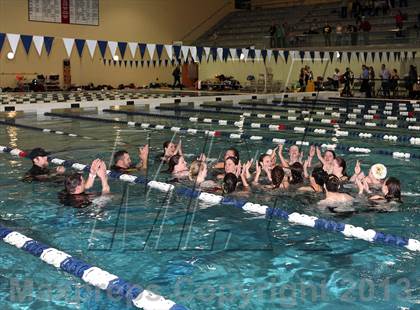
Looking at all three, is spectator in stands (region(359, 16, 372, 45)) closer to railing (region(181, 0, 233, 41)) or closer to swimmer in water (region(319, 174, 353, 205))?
railing (region(181, 0, 233, 41))

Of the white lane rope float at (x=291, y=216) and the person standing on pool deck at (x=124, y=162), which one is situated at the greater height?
the person standing on pool deck at (x=124, y=162)

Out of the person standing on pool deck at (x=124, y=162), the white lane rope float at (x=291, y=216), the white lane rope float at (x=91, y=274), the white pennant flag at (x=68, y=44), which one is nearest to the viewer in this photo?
the white lane rope float at (x=91, y=274)

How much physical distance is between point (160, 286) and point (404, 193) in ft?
11.3

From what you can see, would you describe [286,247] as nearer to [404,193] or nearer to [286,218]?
[286,218]

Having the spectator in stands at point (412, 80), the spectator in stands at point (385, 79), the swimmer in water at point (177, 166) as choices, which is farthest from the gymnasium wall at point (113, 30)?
the swimmer in water at point (177, 166)

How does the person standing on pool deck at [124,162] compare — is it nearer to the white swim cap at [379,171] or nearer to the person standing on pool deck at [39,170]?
the person standing on pool deck at [39,170]

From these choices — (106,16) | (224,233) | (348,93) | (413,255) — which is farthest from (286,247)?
(106,16)

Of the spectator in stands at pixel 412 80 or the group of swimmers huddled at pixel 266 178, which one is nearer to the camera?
the group of swimmers huddled at pixel 266 178

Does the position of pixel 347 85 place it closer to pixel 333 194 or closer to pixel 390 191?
pixel 390 191

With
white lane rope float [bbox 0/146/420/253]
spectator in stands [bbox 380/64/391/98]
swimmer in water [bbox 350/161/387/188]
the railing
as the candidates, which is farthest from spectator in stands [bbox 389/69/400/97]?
white lane rope float [bbox 0/146/420/253]

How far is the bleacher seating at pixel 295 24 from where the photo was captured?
2103 centimetres

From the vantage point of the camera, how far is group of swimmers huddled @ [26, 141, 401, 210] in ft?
17.3

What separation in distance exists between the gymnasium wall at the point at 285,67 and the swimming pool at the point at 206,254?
58.5 feet

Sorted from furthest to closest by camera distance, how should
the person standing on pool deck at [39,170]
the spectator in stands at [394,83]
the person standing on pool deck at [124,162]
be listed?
the spectator in stands at [394,83]
the person standing on pool deck at [124,162]
the person standing on pool deck at [39,170]
